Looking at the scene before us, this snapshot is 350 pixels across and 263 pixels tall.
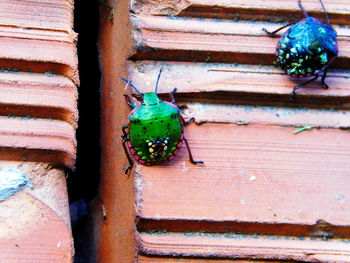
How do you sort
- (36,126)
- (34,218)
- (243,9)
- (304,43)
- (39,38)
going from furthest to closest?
(304,43) → (243,9) → (39,38) → (36,126) → (34,218)

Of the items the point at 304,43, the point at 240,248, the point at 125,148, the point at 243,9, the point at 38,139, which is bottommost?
the point at 240,248

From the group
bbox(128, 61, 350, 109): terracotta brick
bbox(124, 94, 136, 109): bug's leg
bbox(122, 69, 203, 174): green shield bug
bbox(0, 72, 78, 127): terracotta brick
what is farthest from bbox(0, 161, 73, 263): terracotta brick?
bbox(128, 61, 350, 109): terracotta brick

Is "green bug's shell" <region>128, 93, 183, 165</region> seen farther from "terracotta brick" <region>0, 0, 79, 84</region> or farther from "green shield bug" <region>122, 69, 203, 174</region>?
"terracotta brick" <region>0, 0, 79, 84</region>

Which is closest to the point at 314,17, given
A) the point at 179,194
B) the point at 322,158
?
the point at 322,158

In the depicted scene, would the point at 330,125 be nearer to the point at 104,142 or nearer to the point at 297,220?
the point at 297,220

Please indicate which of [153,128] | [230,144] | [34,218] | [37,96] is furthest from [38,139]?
[230,144]

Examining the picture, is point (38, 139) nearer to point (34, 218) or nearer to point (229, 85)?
point (34, 218)

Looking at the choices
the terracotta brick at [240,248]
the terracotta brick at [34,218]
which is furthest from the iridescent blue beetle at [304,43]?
the terracotta brick at [34,218]
